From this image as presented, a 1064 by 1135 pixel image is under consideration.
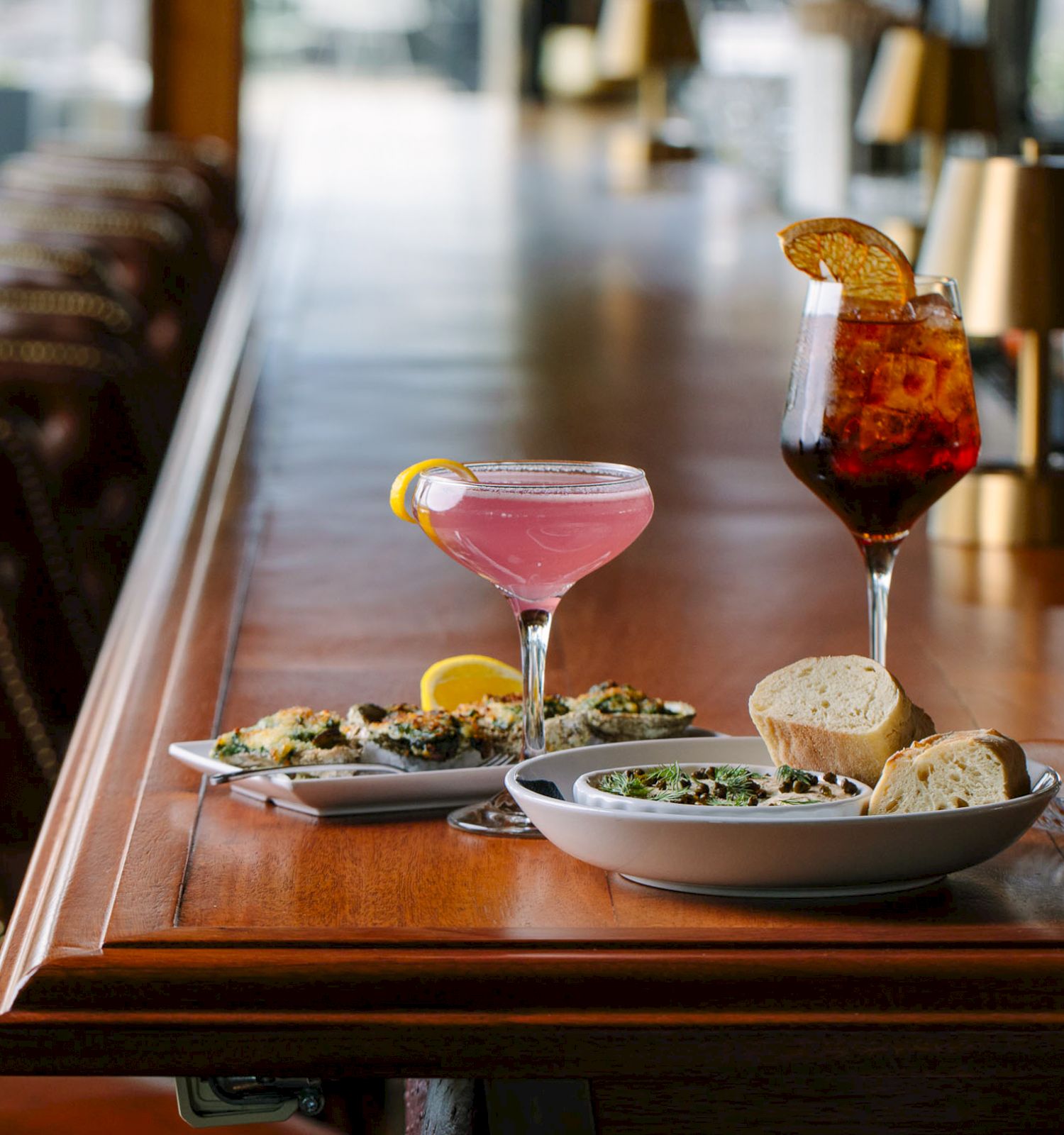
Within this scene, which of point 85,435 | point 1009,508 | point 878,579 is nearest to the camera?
point 878,579

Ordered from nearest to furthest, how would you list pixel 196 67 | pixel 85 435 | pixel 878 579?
pixel 878 579, pixel 85 435, pixel 196 67

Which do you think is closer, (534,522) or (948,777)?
(948,777)

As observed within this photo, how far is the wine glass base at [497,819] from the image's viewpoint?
2.55ft

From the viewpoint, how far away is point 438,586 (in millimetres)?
1351

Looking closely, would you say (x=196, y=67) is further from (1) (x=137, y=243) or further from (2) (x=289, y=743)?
(2) (x=289, y=743)

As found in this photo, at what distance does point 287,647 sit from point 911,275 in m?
0.49

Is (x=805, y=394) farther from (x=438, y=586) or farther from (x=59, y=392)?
(x=59, y=392)

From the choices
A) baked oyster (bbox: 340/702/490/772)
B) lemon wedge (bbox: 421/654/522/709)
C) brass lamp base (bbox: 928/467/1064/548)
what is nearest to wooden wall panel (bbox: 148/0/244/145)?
brass lamp base (bbox: 928/467/1064/548)

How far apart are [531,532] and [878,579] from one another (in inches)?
8.7

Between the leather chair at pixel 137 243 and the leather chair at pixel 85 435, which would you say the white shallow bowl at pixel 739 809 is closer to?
the leather chair at pixel 85 435

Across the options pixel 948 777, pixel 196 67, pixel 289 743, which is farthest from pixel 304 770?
pixel 196 67

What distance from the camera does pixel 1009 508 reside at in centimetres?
147

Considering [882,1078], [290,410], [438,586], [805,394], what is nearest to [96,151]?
[290,410]

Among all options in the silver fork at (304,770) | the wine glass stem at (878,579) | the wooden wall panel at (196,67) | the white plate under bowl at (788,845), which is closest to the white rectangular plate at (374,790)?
the silver fork at (304,770)
